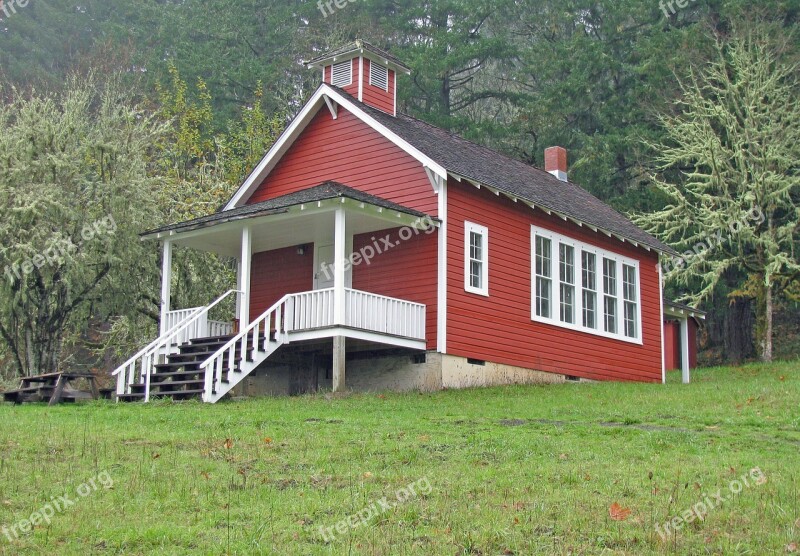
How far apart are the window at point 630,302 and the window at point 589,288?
1.39 metres

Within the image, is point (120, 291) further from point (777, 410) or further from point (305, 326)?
point (777, 410)

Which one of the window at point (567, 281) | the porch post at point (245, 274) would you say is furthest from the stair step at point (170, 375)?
the window at point (567, 281)

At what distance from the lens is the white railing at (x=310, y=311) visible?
19.7m

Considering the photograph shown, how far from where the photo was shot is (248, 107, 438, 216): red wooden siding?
21.8 meters

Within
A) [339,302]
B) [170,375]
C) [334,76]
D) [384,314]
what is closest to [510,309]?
[384,314]

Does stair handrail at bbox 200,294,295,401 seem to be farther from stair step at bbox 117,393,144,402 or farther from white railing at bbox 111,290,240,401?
stair step at bbox 117,393,144,402

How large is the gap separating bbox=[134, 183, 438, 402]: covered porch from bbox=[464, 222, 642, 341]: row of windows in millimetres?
1533

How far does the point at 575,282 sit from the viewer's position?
80.1 feet

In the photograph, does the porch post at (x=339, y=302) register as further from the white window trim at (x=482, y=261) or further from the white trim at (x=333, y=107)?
the white trim at (x=333, y=107)

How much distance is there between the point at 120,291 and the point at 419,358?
8.43 metres

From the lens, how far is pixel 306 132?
24.1 meters

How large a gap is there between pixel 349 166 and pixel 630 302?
819 centimetres

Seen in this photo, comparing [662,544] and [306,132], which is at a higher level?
[306,132]

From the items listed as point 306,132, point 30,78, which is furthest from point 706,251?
point 30,78
